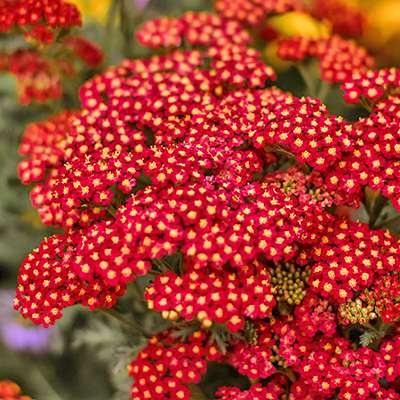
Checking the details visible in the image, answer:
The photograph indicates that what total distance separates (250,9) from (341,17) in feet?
1.62

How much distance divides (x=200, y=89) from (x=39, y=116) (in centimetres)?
105

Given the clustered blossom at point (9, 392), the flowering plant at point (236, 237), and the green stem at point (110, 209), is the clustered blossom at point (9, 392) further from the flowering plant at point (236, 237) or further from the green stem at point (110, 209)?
the green stem at point (110, 209)

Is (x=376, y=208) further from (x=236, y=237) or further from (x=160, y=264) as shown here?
(x=160, y=264)

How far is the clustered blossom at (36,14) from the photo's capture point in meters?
1.43

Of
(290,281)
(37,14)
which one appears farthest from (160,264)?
(37,14)

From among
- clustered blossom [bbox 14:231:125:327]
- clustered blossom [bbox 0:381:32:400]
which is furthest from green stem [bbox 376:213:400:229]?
clustered blossom [bbox 0:381:32:400]

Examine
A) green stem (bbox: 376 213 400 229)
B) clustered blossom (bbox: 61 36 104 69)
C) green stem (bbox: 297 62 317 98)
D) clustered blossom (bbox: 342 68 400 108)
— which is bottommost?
green stem (bbox: 376 213 400 229)

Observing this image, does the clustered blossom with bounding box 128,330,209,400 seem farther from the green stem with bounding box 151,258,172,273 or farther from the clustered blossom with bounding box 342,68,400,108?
the clustered blossom with bounding box 342,68,400,108

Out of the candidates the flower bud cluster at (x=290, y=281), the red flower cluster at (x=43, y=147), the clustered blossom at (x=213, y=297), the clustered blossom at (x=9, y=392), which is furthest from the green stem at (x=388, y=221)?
the clustered blossom at (x=9, y=392)

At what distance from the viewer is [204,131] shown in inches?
46.3

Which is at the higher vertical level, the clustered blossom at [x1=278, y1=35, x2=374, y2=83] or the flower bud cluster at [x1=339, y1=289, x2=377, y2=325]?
the clustered blossom at [x1=278, y1=35, x2=374, y2=83]

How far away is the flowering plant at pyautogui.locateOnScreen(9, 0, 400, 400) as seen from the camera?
3.20 ft

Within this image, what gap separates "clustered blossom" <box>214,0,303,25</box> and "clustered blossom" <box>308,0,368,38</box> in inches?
10.6

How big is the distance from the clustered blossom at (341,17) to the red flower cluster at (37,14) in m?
1.24
